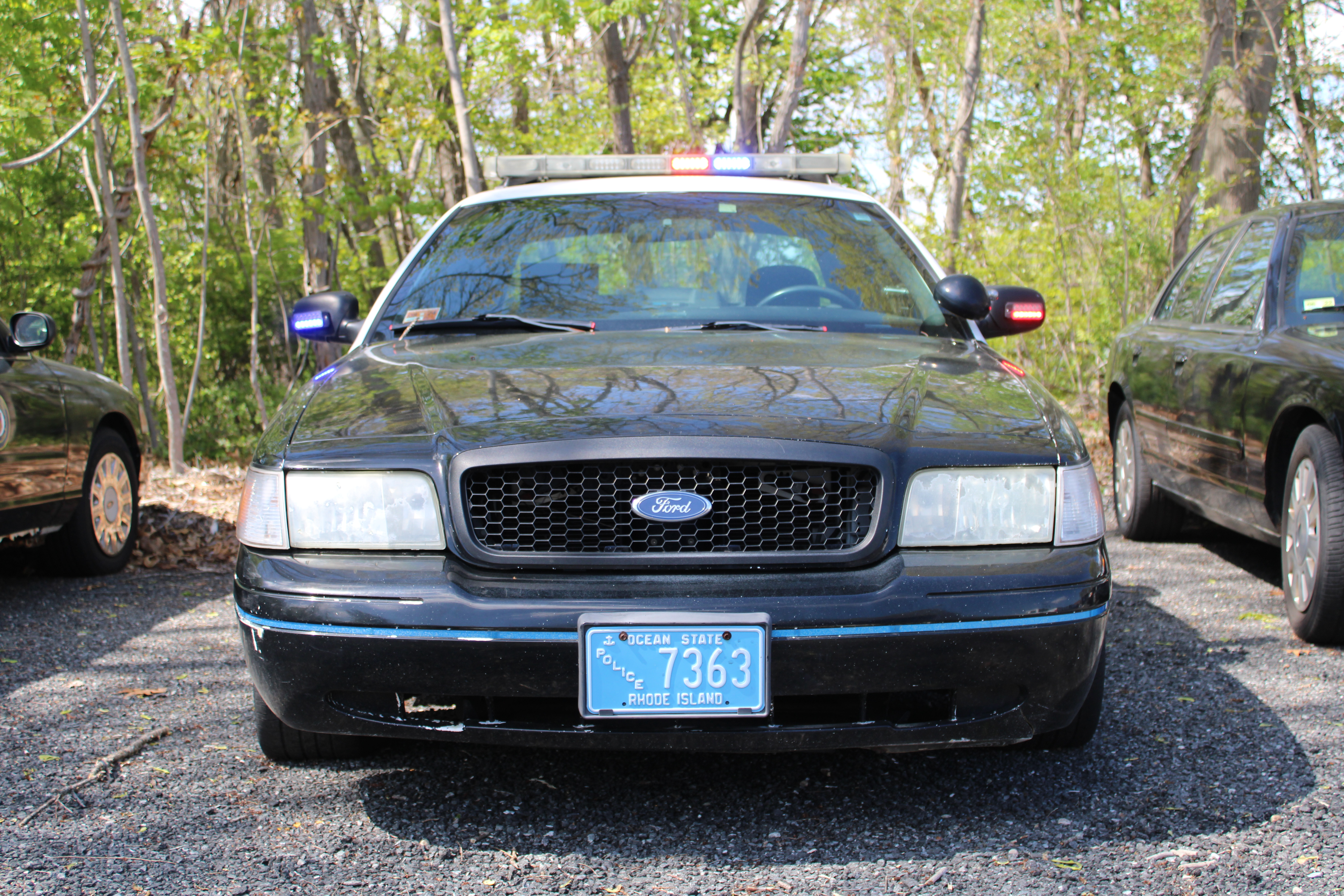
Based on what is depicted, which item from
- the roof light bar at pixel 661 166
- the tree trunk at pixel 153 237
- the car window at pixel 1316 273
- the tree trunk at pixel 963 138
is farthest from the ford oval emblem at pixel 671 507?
the tree trunk at pixel 963 138

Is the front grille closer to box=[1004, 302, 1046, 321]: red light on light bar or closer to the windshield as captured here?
the windshield

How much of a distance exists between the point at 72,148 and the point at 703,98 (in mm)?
13539

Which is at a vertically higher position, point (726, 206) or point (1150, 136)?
point (1150, 136)

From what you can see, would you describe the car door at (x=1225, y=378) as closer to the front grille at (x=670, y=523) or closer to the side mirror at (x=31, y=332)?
the front grille at (x=670, y=523)

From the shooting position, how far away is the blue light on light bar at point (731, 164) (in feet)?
15.6

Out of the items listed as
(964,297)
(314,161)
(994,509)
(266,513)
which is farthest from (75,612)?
(314,161)

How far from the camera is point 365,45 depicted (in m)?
14.9

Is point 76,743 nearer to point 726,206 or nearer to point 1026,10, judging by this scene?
point 726,206

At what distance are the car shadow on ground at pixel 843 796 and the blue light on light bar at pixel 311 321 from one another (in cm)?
148

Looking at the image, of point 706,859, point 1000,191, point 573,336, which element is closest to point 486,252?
point 573,336

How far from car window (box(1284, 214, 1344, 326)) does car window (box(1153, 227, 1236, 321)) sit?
706mm

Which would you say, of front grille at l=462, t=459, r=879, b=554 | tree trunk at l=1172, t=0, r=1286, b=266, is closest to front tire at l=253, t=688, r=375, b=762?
front grille at l=462, t=459, r=879, b=554

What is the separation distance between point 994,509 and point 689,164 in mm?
2686

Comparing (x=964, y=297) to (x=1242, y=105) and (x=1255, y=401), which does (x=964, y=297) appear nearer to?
(x=1255, y=401)
